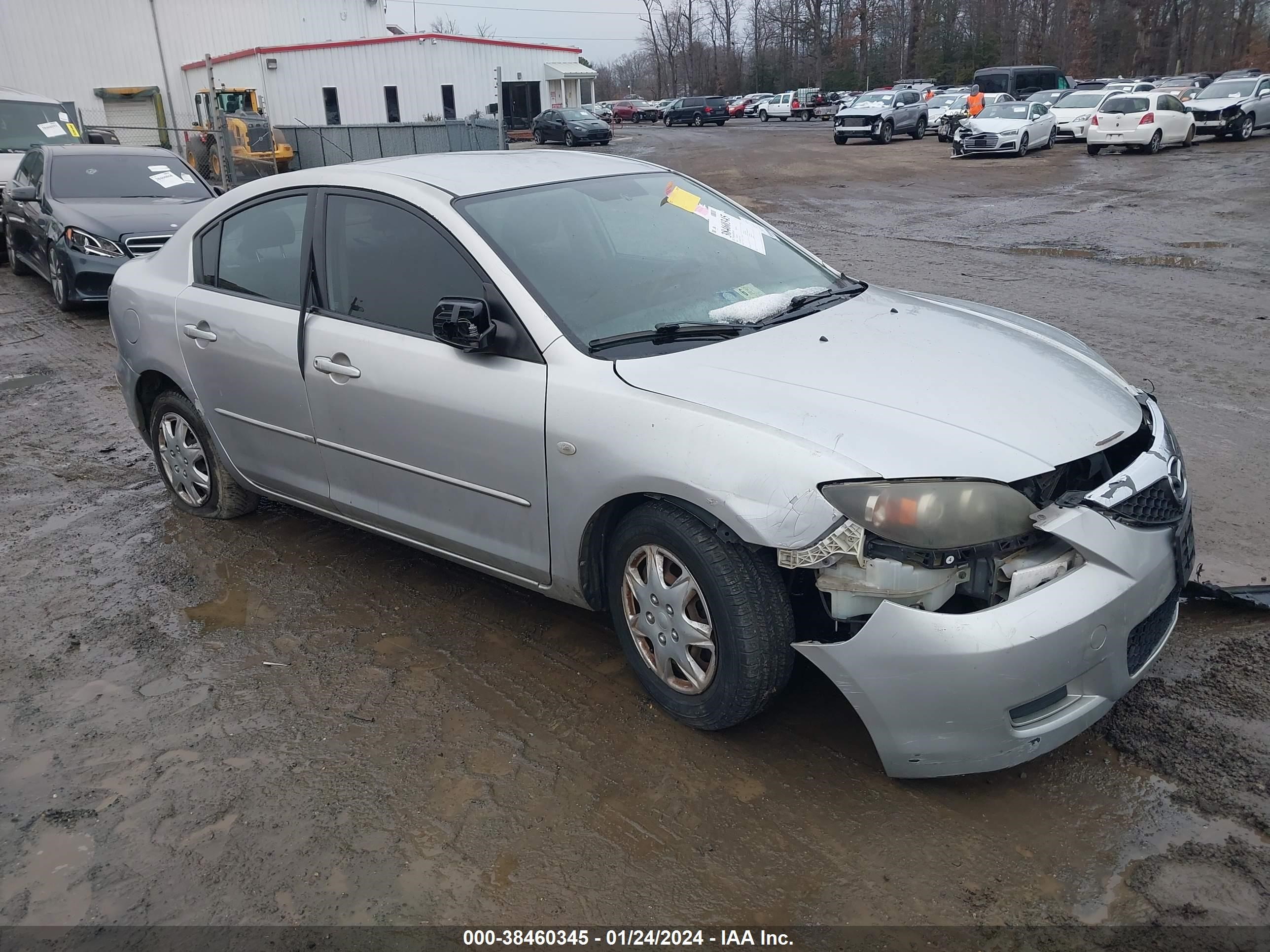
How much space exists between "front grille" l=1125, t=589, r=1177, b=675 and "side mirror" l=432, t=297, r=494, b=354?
2.17m

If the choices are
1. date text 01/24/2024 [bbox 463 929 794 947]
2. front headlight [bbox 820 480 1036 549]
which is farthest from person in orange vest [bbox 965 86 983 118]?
date text 01/24/2024 [bbox 463 929 794 947]

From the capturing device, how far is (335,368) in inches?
152

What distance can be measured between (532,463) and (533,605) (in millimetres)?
1013

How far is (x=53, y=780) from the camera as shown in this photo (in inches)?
124

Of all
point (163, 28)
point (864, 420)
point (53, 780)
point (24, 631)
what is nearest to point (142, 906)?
point (53, 780)

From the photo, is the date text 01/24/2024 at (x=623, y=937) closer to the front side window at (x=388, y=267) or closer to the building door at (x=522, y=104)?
the front side window at (x=388, y=267)

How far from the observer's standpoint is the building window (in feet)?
128

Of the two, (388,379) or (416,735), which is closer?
(416,735)

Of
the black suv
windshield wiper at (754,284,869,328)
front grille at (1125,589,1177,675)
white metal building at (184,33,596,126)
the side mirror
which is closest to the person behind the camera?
front grille at (1125,589,1177,675)

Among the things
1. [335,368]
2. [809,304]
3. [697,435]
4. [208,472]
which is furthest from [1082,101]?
[697,435]

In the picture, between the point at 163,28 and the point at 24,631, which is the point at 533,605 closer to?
the point at 24,631

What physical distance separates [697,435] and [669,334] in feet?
2.00

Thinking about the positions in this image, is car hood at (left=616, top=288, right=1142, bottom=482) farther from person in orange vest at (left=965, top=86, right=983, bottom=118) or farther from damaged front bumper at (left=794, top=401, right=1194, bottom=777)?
person in orange vest at (left=965, top=86, right=983, bottom=118)

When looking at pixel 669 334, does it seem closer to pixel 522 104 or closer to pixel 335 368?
pixel 335 368
